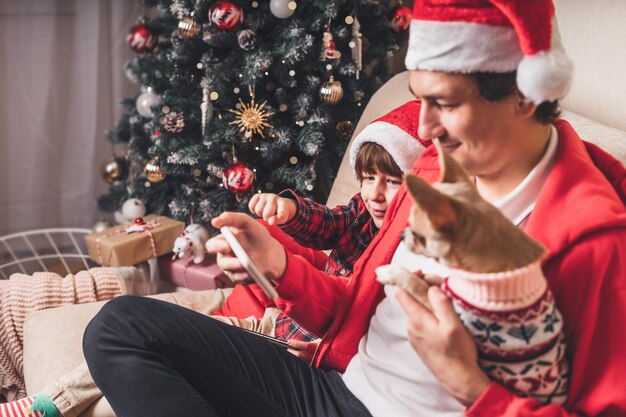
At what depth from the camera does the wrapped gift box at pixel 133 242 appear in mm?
2025

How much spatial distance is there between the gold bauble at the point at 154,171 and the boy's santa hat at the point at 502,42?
155 centimetres

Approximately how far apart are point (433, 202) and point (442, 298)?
0.16 metres

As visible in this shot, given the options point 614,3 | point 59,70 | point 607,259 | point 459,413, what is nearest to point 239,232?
point 459,413

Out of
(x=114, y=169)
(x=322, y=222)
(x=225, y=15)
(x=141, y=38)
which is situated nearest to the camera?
(x=322, y=222)

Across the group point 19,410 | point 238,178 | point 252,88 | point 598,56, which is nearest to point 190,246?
point 238,178

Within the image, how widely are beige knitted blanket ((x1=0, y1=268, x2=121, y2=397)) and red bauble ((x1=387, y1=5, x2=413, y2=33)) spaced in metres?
1.26

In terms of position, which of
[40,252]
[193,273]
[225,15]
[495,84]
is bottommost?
[40,252]

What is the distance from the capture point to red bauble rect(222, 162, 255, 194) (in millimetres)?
2043

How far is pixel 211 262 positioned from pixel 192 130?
1.59ft

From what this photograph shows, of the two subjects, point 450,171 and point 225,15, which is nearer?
point 450,171

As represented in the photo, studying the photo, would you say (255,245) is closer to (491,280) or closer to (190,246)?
(491,280)

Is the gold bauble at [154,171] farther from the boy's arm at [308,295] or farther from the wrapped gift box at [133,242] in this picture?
the boy's arm at [308,295]

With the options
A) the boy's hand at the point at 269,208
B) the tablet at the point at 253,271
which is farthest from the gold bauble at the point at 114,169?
the tablet at the point at 253,271

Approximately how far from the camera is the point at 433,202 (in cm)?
67
